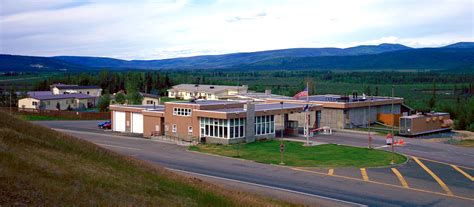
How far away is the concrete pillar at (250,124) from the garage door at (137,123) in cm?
1381

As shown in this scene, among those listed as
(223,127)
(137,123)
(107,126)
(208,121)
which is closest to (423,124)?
(223,127)

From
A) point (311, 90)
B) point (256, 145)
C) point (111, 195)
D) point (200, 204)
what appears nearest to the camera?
point (111, 195)

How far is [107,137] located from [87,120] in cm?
2141

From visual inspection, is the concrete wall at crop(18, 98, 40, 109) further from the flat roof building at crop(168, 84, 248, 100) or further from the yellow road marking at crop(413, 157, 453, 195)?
the yellow road marking at crop(413, 157, 453, 195)

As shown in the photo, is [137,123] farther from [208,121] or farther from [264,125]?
[264,125]

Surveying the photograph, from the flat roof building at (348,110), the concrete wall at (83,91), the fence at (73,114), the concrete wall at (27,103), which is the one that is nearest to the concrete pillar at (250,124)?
the flat roof building at (348,110)

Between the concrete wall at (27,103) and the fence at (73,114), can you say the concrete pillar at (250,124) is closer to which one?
the fence at (73,114)

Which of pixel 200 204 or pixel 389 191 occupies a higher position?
pixel 200 204

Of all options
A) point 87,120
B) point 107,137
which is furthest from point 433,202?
point 87,120

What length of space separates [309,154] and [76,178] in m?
30.5

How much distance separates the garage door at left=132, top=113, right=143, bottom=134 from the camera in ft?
206

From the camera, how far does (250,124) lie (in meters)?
55.3

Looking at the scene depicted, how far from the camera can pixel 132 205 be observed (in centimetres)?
1773

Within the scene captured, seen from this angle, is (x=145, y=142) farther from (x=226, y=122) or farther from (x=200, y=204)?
(x=200, y=204)
